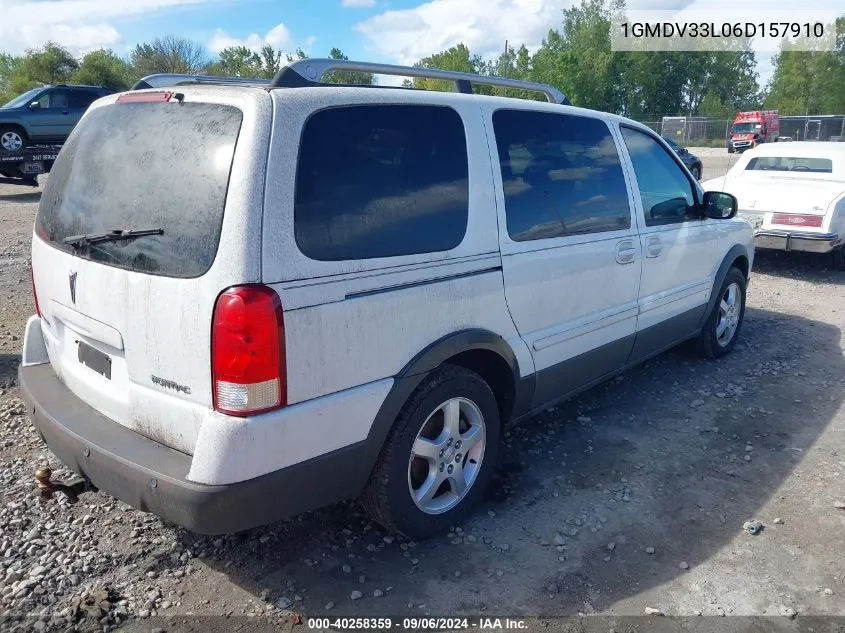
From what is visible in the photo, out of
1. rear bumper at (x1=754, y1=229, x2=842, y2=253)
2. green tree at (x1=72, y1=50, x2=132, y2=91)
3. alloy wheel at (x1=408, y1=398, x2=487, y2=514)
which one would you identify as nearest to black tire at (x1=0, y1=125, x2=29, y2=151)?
rear bumper at (x1=754, y1=229, x2=842, y2=253)

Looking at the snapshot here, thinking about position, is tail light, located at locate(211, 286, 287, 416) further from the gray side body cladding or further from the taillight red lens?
the taillight red lens

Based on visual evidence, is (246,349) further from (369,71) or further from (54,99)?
(54,99)

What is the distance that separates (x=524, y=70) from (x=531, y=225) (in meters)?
68.8

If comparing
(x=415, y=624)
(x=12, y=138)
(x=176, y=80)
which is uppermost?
(x=12, y=138)

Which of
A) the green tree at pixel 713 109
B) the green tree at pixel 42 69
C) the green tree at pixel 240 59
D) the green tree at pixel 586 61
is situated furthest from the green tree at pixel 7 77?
the green tree at pixel 713 109

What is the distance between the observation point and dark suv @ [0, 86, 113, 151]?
1593 cm

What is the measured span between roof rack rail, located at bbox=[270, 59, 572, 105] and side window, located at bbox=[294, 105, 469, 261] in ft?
1.07

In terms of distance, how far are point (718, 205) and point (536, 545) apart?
3.10 meters

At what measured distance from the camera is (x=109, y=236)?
2.61 m

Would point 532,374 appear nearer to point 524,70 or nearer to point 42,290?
point 42,290

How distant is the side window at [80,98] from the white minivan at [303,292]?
16.3 meters

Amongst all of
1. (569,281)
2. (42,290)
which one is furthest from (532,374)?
(42,290)

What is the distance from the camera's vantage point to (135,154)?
2666mm

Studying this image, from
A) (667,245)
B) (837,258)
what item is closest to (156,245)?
(667,245)
